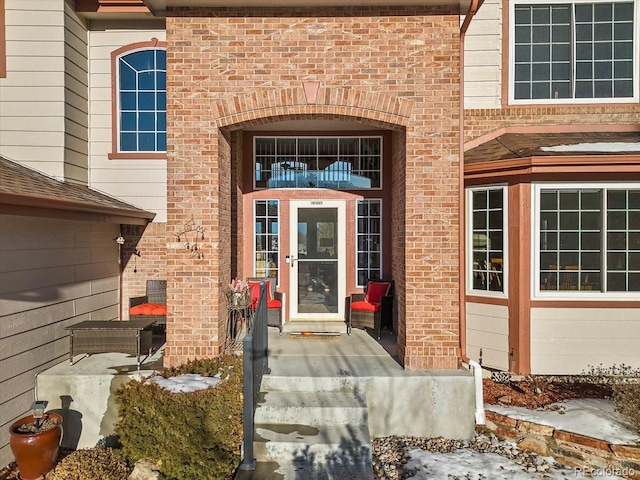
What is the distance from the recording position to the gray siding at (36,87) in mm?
6625

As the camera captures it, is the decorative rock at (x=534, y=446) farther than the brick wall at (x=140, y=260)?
No

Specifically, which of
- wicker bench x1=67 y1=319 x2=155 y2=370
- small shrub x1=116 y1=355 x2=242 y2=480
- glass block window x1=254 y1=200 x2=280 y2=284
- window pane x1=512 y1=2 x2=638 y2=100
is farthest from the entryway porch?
window pane x1=512 y1=2 x2=638 y2=100

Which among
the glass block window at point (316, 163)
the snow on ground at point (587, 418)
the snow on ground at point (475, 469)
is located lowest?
the snow on ground at point (475, 469)

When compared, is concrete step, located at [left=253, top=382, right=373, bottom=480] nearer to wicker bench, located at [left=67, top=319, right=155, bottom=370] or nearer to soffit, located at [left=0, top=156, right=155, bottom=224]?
wicker bench, located at [left=67, top=319, right=155, bottom=370]

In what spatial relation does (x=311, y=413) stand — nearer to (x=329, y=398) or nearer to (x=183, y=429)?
(x=329, y=398)

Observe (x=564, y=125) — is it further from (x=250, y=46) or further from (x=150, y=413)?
(x=150, y=413)

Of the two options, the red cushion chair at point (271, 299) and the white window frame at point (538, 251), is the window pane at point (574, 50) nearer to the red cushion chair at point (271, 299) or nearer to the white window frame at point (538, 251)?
the white window frame at point (538, 251)

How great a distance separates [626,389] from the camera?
15.3 ft

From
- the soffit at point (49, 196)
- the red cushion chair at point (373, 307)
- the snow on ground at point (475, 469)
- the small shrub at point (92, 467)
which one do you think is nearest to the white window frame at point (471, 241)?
the red cushion chair at point (373, 307)

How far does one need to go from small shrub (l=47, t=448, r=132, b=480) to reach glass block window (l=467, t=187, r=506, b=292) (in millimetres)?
5194

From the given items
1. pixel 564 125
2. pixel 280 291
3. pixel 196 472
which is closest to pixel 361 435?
pixel 196 472

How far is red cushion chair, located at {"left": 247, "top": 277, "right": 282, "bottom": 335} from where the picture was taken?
21.7ft

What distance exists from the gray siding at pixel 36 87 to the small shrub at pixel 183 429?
4457 mm

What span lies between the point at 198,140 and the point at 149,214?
2810 millimetres
